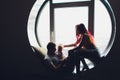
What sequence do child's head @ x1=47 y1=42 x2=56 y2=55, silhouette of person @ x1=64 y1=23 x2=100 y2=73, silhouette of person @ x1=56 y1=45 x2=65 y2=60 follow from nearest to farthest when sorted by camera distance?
silhouette of person @ x1=64 y1=23 x2=100 y2=73, child's head @ x1=47 y1=42 x2=56 y2=55, silhouette of person @ x1=56 y1=45 x2=65 y2=60

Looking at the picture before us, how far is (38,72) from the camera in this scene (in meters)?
4.75

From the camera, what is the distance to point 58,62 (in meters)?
4.60

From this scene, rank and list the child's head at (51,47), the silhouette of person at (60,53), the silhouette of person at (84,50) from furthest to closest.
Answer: the silhouette of person at (60,53) → the child's head at (51,47) → the silhouette of person at (84,50)

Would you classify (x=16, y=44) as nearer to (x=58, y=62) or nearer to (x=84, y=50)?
(x=58, y=62)

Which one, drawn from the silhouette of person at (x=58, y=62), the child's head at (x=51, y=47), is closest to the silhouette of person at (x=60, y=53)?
the silhouette of person at (x=58, y=62)

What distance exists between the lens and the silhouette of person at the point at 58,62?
4457mm

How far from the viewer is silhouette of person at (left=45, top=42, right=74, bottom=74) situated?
4.46m

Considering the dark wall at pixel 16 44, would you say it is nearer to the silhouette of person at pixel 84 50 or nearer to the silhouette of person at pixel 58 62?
the silhouette of person at pixel 58 62

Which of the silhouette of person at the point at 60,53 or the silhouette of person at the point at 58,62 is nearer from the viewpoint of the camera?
the silhouette of person at the point at 58,62

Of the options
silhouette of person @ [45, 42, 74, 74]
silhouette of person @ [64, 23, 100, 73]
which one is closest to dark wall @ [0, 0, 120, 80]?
silhouette of person @ [45, 42, 74, 74]

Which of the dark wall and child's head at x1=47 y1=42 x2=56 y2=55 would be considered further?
the dark wall

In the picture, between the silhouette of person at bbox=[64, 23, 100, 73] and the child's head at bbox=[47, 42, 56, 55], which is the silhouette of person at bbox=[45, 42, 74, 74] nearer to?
the child's head at bbox=[47, 42, 56, 55]

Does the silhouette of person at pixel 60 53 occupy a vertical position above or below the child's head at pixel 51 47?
below

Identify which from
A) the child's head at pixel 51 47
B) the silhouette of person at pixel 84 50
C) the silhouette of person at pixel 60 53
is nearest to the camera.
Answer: the silhouette of person at pixel 84 50
